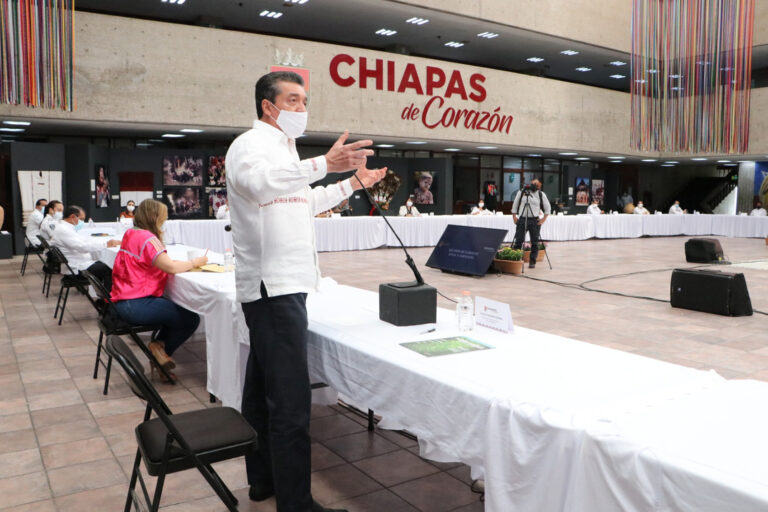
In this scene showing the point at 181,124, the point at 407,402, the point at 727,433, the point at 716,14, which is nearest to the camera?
the point at 727,433

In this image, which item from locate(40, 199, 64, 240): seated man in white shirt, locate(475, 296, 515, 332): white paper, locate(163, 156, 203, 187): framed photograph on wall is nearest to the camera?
locate(475, 296, 515, 332): white paper

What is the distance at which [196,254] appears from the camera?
15.8 feet

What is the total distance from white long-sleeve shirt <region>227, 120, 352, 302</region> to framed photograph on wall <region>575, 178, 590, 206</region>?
22792 mm

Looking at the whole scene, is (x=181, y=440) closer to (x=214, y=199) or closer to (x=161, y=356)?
(x=161, y=356)

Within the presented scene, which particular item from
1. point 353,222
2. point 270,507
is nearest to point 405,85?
point 353,222

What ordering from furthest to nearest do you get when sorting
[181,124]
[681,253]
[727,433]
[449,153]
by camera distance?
[449,153] → [681,253] → [181,124] → [727,433]

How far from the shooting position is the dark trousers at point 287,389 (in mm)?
2131

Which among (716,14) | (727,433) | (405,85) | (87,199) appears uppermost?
(716,14)

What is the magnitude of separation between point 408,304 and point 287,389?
0.64 meters

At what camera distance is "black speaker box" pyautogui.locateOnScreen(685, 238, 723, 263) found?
11.4 metres

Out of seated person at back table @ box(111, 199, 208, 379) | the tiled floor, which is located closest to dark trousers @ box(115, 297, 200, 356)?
seated person at back table @ box(111, 199, 208, 379)

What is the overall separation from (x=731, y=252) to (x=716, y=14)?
6134 millimetres

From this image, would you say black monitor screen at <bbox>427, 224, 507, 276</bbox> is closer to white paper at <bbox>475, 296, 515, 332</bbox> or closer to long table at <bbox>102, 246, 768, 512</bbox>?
white paper at <bbox>475, 296, 515, 332</bbox>

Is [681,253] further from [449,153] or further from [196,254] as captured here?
[196,254]
